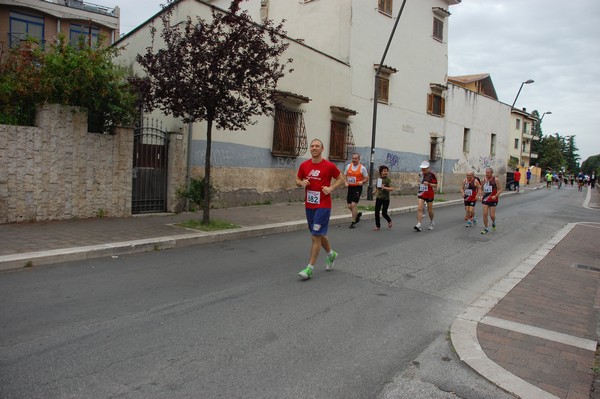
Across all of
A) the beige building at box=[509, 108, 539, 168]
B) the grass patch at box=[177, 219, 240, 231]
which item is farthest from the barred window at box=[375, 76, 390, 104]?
the beige building at box=[509, 108, 539, 168]

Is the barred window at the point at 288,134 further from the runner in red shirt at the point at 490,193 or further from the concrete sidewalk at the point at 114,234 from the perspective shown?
the runner in red shirt at the point at 490,193

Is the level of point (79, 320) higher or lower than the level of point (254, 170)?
lower

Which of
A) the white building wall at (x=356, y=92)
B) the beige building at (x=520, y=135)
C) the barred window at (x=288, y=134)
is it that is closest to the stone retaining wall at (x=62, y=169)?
the white building wall at (x=356, y=92)

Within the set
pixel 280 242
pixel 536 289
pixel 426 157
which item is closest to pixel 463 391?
pixel 536 289

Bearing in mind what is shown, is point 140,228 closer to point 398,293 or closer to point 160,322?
point 160,322

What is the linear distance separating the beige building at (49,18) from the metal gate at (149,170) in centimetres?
1868

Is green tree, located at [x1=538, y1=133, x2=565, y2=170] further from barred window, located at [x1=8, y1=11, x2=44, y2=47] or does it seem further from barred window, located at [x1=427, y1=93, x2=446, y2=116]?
barred window, located at [x1=8, y1=11, x2=44, y2=47]

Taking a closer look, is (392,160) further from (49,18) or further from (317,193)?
(49,18)

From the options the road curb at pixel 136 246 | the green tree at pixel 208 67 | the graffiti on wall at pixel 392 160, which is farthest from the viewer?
the graffiti on wall at pixel 392 160

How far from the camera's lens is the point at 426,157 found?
23875 mm

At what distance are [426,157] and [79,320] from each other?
21.8m

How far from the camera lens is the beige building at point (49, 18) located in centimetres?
2673

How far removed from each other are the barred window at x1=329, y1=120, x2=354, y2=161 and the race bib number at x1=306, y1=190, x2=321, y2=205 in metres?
11.2

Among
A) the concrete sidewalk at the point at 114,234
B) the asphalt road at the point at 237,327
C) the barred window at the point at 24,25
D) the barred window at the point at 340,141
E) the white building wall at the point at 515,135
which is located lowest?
the asphalt road at the point at 237,327
